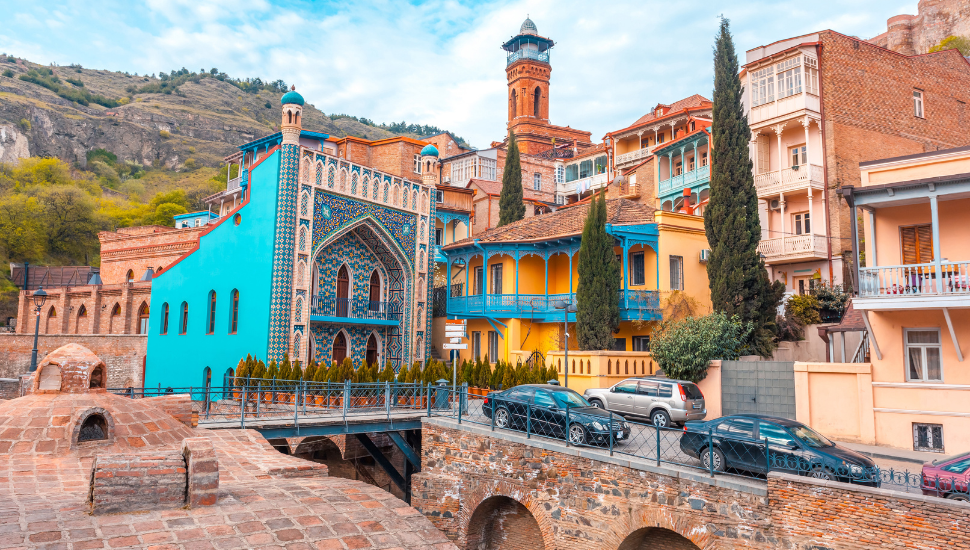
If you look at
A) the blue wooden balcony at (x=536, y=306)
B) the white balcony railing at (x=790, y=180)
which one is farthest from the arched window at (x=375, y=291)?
the white balcony railing at (x=790, y=180)

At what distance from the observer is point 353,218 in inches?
1060

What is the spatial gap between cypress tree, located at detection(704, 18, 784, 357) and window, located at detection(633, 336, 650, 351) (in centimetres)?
430

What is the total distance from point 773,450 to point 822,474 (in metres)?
0.86

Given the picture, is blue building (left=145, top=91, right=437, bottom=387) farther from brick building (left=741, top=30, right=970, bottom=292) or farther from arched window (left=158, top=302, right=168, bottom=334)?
brick building (left=741, top=30, right=970, bottom=292)

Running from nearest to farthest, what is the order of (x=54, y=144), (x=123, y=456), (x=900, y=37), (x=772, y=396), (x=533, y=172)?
(x=123, y=456) → (x=772, y=396) → (x=533, y=172) → (x=900, y=37) → (x=54, y=144)

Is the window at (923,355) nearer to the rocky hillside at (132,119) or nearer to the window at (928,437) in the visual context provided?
the window at (928,437)

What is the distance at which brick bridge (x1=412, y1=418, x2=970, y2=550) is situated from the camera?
31.6 feet

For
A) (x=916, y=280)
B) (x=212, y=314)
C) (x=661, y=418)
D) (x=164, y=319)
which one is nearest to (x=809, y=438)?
(x=661, y=418)

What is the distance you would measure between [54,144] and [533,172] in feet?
225

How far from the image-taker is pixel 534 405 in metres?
14.7

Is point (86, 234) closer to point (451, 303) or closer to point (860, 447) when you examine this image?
point (451, 303)

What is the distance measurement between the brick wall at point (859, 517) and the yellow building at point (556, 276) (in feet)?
49.1

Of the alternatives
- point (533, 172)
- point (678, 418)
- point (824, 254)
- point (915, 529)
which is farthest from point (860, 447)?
point (533, 172)

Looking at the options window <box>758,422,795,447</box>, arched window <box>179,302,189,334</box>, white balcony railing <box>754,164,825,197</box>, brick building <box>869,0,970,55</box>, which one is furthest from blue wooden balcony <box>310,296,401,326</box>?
brick building <box>869,0,970,55</box>
